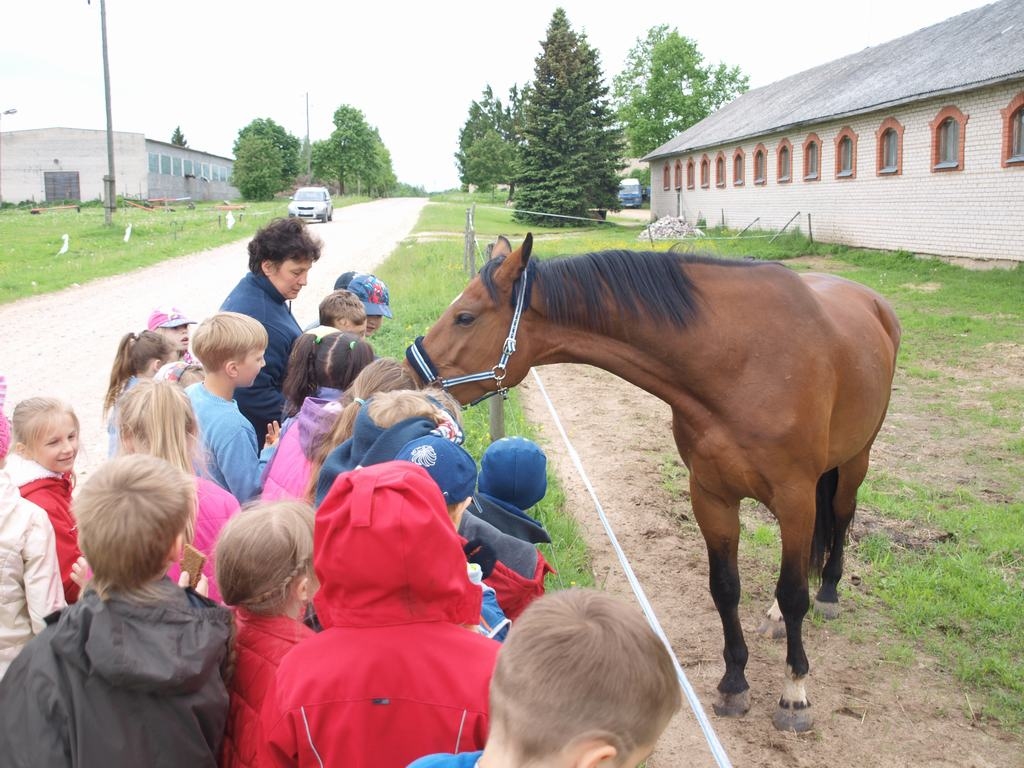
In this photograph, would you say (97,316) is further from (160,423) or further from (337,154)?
(337,154)

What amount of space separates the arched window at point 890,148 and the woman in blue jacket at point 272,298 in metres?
21.7

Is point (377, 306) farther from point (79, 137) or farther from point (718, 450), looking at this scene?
point (79, 137)

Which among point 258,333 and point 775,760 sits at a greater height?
point 258,333

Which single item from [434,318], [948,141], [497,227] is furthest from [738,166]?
[434,318]

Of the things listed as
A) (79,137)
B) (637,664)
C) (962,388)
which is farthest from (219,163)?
(637,664)

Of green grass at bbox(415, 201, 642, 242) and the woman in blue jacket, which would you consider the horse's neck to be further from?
green grass at bbox(415, 201, 642, 242)

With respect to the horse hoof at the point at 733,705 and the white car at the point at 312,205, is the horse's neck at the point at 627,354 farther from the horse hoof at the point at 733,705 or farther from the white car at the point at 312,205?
the white car at the point at 312,205

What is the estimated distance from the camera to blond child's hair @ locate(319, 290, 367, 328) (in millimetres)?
4430

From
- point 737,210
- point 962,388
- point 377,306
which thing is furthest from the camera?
point 737,210

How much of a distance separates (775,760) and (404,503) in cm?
269

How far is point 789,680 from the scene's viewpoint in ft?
12.6

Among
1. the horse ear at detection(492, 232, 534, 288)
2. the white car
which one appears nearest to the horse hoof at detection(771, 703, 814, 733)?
the horse ear at detection(492, 232, 534, 288)

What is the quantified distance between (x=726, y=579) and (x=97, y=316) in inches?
490

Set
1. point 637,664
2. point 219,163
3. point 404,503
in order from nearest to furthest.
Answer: point 637,664
point 404,503
point 219,163
